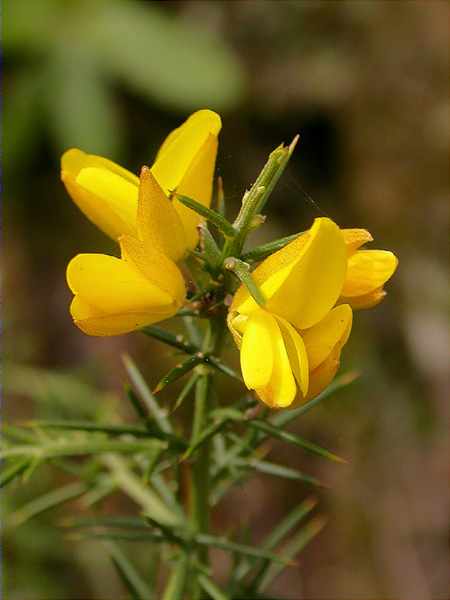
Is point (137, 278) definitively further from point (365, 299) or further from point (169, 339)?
point (365, 299)

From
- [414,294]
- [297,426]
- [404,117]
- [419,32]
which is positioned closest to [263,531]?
[297,426]

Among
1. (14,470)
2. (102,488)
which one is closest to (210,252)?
(14,470)

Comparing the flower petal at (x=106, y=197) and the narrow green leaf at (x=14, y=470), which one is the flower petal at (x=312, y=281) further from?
the narrow green leaf at (x=14, y=470)

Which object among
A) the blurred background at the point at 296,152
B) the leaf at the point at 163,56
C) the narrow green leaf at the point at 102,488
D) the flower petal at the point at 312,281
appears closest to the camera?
the flower petal at the point at 312,281

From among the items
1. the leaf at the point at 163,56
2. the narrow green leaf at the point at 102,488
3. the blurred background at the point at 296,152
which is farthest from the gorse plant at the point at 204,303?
the leaf at the point at 163,56

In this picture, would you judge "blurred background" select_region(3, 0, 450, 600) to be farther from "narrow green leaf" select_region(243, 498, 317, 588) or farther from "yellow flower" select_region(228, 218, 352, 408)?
"yellow flower" select_region(228, 218, 352, 408)

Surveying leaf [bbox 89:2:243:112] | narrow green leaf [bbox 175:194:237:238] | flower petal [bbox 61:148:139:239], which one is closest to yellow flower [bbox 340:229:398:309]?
narrow green leaf [bbox 175:194:237:238]
